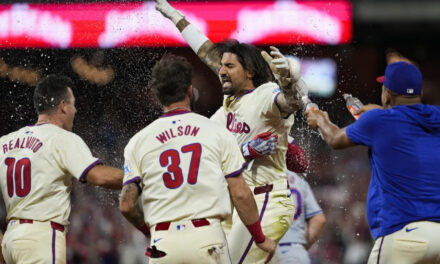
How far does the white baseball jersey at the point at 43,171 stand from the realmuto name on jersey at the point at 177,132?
1094 millimetres

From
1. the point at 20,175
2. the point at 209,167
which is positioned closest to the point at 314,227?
the point at 20,175

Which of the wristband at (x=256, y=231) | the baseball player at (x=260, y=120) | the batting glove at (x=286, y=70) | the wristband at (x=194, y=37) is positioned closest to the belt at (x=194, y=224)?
the wristband at (x=256, y=231)

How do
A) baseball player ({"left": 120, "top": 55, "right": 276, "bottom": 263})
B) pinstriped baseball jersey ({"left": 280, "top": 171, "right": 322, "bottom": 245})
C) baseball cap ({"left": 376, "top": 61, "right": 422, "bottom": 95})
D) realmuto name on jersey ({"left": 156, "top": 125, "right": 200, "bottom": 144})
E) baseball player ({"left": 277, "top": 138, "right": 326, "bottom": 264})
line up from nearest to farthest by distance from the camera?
1. baseball player ({"left": 120, "top": 55, "right": 276, "bottom": 263})
2. realmuto name on jersey ({"left": 156, "top": 125, "right": 200, "bottom": 144})
3. baseball cap ({"left": 376, "top": 61, "right": 422, "bottom": 95})
4. baseball player ({"left": 277, "top": 138, "right": 326, "bottom": 264})
5. pinstriped baseball jersey ({"left": 280, "top": 171, "right": 322, "bottom": 245})

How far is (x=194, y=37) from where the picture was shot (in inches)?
266

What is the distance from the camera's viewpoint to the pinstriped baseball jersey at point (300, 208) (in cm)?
727

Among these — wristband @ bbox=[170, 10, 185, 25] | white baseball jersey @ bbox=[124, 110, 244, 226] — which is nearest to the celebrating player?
white baseball jersey @ bbox=[124, 110, 244, 226]

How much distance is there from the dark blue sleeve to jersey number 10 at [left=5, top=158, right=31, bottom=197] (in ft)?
7.71

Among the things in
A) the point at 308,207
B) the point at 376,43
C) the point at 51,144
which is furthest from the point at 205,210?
the point at 376,43

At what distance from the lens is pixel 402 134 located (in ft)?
15.8

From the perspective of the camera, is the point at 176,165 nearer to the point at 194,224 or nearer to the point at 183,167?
the point at 183,167

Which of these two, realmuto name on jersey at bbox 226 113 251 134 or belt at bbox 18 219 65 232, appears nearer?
belt at bbox 18 219 65 232

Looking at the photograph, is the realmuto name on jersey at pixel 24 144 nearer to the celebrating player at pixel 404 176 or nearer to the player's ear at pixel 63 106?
the player's ear at pixel 63 106

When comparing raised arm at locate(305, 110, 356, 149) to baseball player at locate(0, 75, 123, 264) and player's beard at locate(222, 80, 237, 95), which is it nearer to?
player's beard at locate(222, 80, 237, 95)

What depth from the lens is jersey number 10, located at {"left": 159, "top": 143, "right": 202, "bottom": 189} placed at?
441cm
